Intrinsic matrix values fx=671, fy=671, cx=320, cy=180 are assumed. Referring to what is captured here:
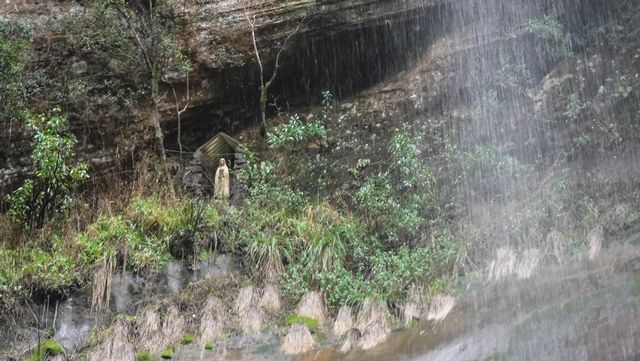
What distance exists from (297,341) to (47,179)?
461 centimetres

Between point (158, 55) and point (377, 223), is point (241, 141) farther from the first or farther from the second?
point (377, 223)

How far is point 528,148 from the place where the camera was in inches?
416

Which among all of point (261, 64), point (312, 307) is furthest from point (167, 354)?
point (261, 64)

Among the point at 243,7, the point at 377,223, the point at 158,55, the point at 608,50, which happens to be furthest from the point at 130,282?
the point at 608,50

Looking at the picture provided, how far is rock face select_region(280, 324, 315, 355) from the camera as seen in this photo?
25.3ft

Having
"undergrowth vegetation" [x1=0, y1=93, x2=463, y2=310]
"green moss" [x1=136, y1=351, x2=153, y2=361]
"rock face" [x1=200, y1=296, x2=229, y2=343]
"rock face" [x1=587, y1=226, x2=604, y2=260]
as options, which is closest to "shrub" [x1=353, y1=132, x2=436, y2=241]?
"undergrowth vegetation" [x1=0, y1=93, x2=463, y2=310]

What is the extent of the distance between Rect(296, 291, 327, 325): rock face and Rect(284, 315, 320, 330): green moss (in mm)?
80

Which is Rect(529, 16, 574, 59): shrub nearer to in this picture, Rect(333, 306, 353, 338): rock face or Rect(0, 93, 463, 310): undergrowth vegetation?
Rect(0, 93, 463, 310): undergrowth vegetation

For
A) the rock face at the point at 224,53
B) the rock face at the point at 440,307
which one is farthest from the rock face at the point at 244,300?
the rock face at the point at 224,53

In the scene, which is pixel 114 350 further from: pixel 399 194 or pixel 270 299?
pixel 399 194

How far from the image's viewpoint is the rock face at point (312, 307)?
27.5ft

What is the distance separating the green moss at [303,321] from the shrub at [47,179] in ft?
12.6

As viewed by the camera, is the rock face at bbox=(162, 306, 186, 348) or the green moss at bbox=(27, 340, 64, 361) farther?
the rock face at bbox=(162, 306, 186, 348)

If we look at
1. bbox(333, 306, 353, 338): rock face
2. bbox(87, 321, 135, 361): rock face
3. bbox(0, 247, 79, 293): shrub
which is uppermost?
bbox(0, 247, 79, 293): shrub
